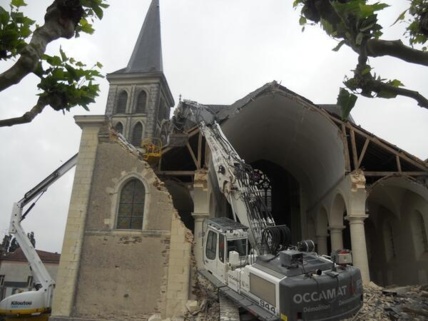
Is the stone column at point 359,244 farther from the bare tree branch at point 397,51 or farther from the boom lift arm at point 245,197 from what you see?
the bare tree branch at point 397,51

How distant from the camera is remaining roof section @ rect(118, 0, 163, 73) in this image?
3569cm

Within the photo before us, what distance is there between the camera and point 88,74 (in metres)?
4.41

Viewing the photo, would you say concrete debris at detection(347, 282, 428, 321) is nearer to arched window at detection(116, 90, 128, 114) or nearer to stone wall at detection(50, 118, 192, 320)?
stone wall at detection(50, 118, 192, 320)

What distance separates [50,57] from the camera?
427 centimetres

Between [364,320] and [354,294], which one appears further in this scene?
[364,320]

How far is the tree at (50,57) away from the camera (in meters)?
3.53

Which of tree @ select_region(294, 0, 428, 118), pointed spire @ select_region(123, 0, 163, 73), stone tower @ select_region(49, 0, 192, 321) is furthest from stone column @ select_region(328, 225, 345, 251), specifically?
pointed spire @ select_region(123, 0, 163, 73)

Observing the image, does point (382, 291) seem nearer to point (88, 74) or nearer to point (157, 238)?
point (157, 238)

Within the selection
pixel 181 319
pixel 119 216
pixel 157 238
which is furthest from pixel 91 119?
pixel 181 319

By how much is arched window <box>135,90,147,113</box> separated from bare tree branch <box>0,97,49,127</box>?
30.1 metres

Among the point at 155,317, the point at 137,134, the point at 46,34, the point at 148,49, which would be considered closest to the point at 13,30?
the point at 46,34

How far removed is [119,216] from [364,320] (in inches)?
293

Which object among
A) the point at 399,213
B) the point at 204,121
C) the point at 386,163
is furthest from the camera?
the point at 399,213

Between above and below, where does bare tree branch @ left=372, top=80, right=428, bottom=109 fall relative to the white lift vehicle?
above
